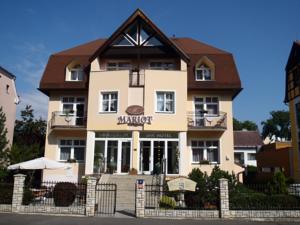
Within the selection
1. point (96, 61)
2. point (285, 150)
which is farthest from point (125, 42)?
point (285, 150)

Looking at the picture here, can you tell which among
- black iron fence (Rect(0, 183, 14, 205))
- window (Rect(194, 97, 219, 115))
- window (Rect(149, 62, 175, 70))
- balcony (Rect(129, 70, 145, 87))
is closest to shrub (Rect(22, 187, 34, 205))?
black iron fence (Rect(0, 183, 14, 205))

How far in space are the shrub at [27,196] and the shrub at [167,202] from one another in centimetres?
601

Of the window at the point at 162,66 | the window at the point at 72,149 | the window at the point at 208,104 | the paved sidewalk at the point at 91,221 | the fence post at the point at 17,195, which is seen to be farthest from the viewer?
the window at the point at 162,66

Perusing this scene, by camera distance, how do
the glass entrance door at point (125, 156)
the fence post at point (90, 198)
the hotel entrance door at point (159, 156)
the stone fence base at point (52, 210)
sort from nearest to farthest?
the fence post at point (90, 198)
the stone fence base at point (52, 210)
the hotel entrance door at point (159, 156)
the glass entrance door at point (125, 156)

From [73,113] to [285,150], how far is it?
1941cm

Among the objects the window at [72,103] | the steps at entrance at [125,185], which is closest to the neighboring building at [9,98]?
the window at [72,103]

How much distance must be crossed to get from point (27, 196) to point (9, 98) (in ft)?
50.4

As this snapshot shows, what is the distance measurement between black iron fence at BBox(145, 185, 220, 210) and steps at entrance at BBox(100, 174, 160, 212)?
6.29ft

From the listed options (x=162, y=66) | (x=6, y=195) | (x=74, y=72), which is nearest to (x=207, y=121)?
(x=162, y=66)

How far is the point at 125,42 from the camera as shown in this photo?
2412cm

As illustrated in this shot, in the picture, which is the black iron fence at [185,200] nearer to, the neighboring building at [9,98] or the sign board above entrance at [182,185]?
the sign board above entrance at [182,185]

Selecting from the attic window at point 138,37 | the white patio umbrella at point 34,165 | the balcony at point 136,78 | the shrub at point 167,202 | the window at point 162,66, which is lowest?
the shrub at point 167,202

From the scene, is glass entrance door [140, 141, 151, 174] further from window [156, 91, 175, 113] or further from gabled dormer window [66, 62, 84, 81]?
gabled dormer window [66, 62, 84, 81]

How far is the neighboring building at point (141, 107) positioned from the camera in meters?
22.4
